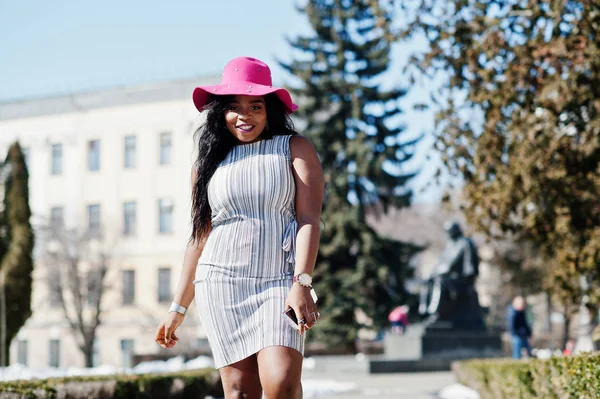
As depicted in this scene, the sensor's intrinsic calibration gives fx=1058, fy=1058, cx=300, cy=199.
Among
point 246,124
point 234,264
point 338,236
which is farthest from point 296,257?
point 338,236

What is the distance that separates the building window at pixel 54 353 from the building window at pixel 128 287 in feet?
13.5

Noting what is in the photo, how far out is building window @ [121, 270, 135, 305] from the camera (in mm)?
53750

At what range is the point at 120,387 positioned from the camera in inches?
377

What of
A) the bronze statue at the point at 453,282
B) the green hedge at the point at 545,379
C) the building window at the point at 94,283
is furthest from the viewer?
the building window at the point at 94,283

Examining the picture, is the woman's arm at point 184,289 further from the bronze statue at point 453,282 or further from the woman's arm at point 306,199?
the bronze statue at point 453,282

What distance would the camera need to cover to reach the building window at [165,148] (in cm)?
5356

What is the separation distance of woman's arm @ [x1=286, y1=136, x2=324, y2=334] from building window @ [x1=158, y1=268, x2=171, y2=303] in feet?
161

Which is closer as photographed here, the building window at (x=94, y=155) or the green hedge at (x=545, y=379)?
the green hedge at (x=545, y=379)

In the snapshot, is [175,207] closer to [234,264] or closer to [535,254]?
[535,254]

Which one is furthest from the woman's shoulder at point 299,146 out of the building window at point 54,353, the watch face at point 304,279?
the building window at point 54,353

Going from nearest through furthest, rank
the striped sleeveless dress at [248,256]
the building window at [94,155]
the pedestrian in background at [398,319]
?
the striped sleeveless dress at [248,256] → the pedestrian in background at [398,319] → the building window at [94,155]

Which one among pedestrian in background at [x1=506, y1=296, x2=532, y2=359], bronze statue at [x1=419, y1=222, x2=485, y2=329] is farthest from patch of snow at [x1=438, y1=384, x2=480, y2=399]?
bronze statue at [x1=419, y1=222, x2=485, y2=329]

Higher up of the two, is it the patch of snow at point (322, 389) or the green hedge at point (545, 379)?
the green hedge at point (545, 379)

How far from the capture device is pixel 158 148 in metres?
53.9
